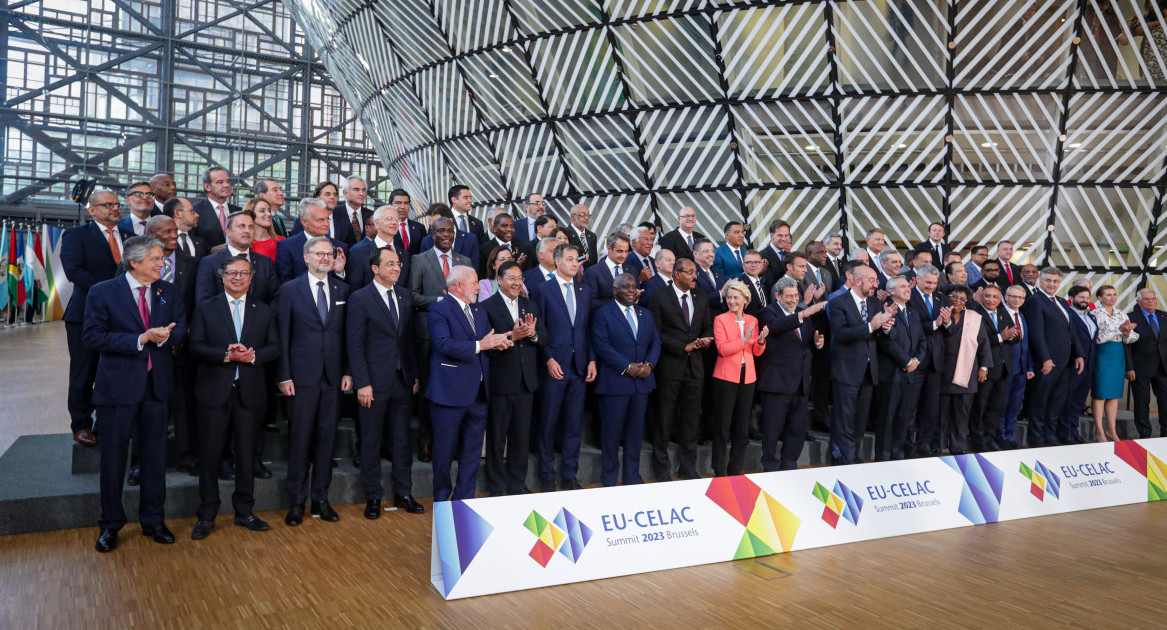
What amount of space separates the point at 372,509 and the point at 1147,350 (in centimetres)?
959

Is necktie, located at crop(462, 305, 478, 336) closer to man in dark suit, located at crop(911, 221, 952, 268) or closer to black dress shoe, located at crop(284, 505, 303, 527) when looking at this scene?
black dress shoe, located at crop(284, 505, 303, 527)

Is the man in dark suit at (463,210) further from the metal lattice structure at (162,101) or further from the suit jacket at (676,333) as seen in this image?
the metal lattice structure at (162,101)

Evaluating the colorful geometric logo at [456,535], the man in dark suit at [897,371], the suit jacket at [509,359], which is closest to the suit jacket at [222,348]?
the suit jacket at [509,359]

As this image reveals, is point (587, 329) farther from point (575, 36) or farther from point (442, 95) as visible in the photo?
point (442, 95)

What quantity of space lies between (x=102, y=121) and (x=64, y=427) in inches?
946

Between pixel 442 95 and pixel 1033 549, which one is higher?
pixel 442 95

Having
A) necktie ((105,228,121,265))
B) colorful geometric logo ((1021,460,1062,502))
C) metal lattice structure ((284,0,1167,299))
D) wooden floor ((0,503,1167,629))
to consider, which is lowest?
wooden floor ((0,503,1167,629))

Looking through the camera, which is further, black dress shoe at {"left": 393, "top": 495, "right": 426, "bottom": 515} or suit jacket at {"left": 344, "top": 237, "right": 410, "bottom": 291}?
suit jacket at {"left": 344, "top": 237, "right": 410, "bottom": 291}

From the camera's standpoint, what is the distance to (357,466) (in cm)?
616

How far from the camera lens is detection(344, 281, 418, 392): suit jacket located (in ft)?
18.0

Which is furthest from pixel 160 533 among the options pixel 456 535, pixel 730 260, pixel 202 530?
pixel 730 260

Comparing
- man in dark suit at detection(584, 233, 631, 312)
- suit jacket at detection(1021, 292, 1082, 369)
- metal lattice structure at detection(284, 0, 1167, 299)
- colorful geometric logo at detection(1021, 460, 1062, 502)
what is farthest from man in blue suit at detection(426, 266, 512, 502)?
metal lattice structure at detection(284, 0, 1167, 299)

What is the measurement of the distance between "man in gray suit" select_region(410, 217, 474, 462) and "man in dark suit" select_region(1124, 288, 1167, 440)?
27.8ft

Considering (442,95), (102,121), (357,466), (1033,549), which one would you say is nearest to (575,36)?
(442,95)
